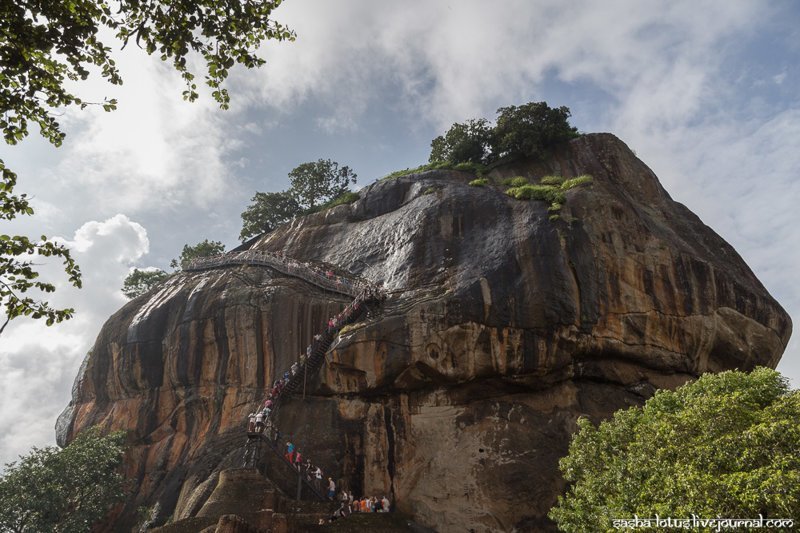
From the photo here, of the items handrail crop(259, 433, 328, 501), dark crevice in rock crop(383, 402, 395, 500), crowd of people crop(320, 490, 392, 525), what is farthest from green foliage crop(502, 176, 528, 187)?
handrail crop(259, 433, 328, 501)

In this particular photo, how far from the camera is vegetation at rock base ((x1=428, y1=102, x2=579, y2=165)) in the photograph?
120 ft

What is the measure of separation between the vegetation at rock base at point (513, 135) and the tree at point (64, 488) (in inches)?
1155

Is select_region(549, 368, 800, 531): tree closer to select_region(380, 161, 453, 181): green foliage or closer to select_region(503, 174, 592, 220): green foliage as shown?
select_region(503, 174, 592, 220): green foliage

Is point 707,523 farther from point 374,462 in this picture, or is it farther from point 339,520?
point 374,462

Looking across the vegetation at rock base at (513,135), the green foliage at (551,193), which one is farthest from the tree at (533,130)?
the green foliage at (551,193)

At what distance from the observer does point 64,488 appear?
77.4 feet

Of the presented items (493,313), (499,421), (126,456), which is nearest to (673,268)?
(493,313)

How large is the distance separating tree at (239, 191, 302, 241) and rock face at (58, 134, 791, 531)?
16301mm

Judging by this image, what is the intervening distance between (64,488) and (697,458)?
25812 millimetres

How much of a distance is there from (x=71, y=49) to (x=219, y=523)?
12.9 m

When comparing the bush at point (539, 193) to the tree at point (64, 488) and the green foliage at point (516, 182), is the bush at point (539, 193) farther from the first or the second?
the tree at point (64, 488)

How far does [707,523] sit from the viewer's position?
33.0 feet

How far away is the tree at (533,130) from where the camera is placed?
119ft

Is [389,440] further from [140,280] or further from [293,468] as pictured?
[140,280]
